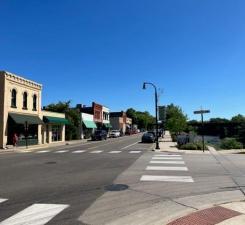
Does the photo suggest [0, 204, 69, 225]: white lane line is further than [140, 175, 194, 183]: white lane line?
No

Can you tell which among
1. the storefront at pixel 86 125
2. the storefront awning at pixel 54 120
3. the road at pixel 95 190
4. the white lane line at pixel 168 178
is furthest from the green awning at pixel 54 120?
the white lane line at pixel 168 178

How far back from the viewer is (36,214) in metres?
8.06

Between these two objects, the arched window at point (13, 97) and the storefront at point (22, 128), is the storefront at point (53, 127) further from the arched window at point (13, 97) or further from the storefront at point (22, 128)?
the arched window at point (13, 97)

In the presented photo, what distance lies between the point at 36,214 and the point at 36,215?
0.08 meters

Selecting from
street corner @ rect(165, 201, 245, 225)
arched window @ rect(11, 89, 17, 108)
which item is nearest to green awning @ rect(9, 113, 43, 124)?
arched window @ rect(11, 89, 17, 108)

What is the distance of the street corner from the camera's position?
729 centimetres

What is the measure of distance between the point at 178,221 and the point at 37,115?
37939 mm

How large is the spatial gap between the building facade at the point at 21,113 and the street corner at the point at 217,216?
94.2 feet

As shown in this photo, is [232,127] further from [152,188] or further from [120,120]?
[152,188]

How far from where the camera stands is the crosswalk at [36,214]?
7.43 m

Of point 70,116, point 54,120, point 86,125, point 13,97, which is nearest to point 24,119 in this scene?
point 13,97

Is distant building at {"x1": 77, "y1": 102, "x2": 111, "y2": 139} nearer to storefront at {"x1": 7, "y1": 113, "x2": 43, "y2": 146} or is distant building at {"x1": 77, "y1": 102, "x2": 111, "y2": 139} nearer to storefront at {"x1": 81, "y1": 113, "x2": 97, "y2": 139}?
storefront at {"x1": 81, "y1": 113, "x2": 97, "y2": 139}

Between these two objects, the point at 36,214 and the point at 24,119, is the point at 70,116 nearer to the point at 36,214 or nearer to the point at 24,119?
the point at 24,119

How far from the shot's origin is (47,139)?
4778cm
